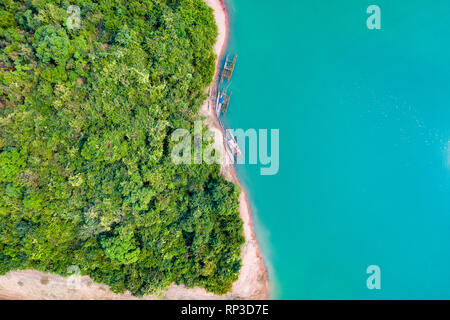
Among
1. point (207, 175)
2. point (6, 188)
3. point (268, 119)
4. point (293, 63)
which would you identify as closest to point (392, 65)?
point (293, 63)

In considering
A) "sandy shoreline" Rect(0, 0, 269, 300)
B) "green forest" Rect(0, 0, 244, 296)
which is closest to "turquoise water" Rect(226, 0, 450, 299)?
"sandy shoreline" Rect(0, 0, 269, 300)

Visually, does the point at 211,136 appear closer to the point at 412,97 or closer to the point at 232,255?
the point at 232,255

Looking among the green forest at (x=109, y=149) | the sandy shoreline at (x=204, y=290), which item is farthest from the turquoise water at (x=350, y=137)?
the green forest at (x=109, y=149)

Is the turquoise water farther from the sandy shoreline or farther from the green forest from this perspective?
the green forest

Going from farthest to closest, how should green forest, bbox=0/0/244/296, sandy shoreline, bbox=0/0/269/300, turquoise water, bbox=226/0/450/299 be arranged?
turquoise water, bbox=226/0/450/299 → sandy shoreline, bbox=0/0/269/300 → green forest, bbox=0/0/244/296

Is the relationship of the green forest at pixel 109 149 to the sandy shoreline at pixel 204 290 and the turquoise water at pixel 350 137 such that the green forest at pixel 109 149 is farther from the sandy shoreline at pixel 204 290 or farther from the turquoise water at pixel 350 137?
the turquoise water at pixel 350 137

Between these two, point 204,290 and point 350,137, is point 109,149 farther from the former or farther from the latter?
point 350,137
